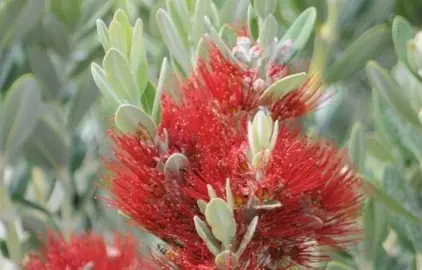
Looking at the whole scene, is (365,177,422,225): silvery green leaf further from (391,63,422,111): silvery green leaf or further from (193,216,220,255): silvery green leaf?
(193,216,220,255): silvery green leaf

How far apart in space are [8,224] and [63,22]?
0.26 meters

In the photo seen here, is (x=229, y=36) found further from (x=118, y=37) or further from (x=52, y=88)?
(x=52, y=88)

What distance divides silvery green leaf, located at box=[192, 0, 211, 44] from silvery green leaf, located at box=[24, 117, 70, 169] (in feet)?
1.24

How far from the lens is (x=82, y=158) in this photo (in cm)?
95

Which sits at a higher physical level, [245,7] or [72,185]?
[245,7]

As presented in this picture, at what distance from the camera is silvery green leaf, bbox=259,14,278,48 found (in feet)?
1.74

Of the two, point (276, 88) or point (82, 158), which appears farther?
point (82, 158)

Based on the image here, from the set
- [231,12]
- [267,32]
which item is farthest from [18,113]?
[267,32]

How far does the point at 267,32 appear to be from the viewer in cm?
53

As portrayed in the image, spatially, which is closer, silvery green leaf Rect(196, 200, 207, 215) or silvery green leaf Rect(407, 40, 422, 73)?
silvery green leaf Rect(196, 200, 207, 215)

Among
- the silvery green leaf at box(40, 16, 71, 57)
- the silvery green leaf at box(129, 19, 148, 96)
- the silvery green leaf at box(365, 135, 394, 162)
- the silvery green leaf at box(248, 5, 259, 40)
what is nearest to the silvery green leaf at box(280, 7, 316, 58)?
the silvery green leaf at box(248, 5, 259, 40)

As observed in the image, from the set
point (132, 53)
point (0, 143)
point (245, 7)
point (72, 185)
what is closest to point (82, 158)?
point (72, 185)

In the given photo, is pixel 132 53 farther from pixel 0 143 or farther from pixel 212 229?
pixel 0 143

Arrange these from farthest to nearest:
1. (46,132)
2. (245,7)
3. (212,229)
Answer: (46,132) → (245,7) → (212,229)
